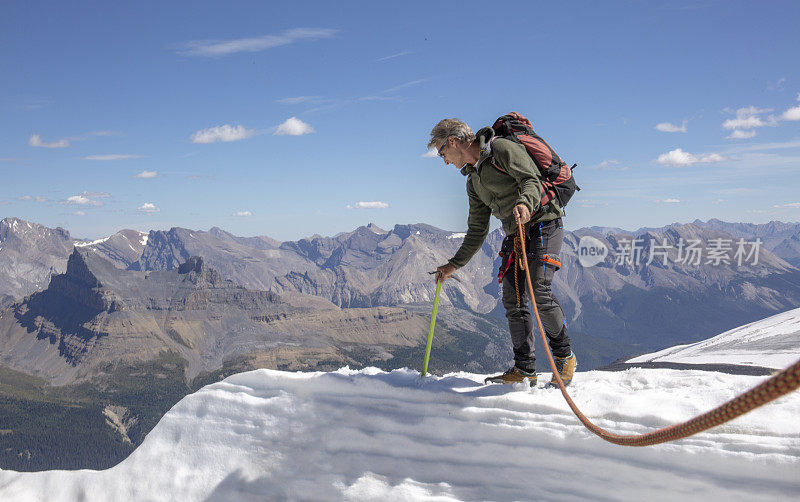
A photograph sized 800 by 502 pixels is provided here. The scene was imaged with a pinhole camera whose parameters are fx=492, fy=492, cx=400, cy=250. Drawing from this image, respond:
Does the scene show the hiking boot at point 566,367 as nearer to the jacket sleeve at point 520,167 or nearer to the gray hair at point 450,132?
the jacket sleeve at point 520,167

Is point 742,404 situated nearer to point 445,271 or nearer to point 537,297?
point 537,297

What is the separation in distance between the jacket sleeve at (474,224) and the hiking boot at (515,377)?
1905mm

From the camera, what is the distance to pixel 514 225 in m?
7.28

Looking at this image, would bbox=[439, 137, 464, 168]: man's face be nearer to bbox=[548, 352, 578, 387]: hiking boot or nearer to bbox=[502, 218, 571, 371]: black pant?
bbox=[502, 218, 571, 371]: black pant

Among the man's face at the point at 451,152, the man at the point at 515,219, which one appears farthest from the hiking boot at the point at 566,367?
the man's face at the point at 451,152

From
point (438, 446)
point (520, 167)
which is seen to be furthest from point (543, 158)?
point (438, 446)

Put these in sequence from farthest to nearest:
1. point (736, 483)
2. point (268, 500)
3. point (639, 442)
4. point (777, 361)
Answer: point (777, 361)
point (268, 500)
point (736, 483)
point (639, 442)

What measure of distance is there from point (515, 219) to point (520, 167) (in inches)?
27.2

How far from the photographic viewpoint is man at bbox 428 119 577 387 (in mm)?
6520

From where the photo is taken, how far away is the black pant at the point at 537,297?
278 inches

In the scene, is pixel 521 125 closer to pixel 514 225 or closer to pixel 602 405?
pixel 514 225

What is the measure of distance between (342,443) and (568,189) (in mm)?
4932

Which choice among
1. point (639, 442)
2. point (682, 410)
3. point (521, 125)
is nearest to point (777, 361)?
point (682, 410)

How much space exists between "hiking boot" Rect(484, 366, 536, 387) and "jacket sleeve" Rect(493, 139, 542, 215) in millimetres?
2745
